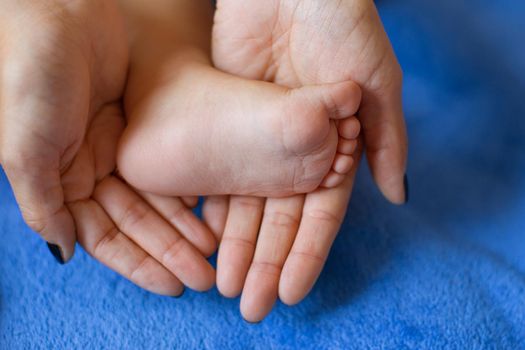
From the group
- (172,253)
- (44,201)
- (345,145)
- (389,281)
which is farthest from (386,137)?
(44,201)

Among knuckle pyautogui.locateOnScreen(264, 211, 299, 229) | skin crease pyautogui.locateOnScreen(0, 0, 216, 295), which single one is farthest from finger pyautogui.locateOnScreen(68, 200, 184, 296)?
knuckle pyautogui.locateOnScreen(264, 211, 299, 229)

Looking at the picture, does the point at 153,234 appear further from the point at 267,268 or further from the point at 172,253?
the point at 267,268

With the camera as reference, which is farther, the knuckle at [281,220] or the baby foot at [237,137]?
the knuckle at [281,220]

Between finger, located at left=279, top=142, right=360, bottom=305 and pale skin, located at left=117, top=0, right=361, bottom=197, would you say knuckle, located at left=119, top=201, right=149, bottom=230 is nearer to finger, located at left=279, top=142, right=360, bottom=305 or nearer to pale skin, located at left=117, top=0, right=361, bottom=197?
pale skin, located at left=117, top=0, right=361, bottom=197

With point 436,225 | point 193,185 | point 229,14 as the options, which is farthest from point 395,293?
point 229,14

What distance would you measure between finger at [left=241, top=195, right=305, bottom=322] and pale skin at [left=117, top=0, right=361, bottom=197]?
3cm

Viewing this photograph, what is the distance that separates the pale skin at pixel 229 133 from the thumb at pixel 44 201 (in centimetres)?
9

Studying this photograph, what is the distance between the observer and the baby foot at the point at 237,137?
606 millimetres

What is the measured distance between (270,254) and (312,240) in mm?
54

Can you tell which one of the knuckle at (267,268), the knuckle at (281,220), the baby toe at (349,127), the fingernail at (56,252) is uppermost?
the baby toe at (349,127)

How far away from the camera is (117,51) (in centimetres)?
72

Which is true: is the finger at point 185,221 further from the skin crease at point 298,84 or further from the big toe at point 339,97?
the big toe at point 339,97

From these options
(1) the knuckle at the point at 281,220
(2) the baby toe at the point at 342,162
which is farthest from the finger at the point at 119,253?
(2) the baby toe at the point at 342,162

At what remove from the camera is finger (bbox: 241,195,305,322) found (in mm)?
648
